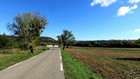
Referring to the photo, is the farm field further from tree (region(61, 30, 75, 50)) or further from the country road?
tree (region(61, 30, 75, 50))

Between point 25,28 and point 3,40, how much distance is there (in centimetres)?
1507

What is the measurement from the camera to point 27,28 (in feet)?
156

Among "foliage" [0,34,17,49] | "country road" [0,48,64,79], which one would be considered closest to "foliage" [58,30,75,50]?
"foliage" [0,34,17,49]

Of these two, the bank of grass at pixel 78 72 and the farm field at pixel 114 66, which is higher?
the bank of grass at pixel 78 72

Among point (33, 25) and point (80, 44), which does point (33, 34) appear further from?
point (80, 44)

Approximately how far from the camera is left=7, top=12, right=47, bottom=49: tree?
47.4 m

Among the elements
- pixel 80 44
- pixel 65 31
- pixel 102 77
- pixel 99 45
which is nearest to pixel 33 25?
pixel 102 77

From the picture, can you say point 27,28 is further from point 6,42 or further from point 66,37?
point 66,37

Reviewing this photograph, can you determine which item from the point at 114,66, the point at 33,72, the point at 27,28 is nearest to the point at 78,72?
the point at 33,72

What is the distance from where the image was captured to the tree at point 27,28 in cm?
4741

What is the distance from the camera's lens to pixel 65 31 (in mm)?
114250

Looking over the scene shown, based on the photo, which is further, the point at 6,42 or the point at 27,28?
the point at 6,42

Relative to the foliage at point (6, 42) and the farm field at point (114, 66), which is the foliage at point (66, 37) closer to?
the foliage at point (6, 42)

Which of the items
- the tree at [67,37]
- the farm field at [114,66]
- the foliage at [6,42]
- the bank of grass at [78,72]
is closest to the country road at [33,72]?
the bank of grass at [78,72]
